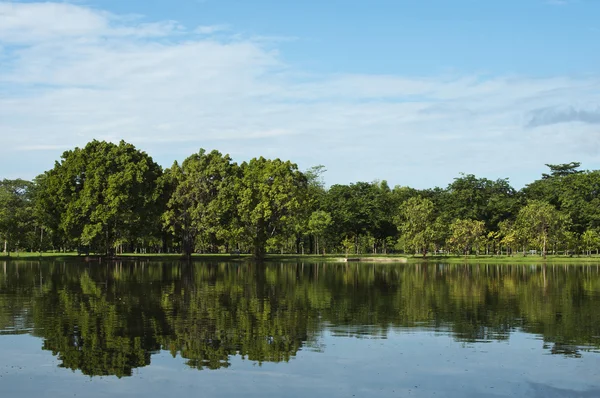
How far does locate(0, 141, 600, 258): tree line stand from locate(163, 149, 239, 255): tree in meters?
0.19

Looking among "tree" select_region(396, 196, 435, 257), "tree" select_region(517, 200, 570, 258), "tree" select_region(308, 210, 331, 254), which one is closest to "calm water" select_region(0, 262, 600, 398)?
"tree" select_region(517, 200, 570, 258)

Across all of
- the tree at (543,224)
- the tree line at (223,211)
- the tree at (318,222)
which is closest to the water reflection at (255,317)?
the tree line at (223,211)

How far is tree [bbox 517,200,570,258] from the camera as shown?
119438 millimetres

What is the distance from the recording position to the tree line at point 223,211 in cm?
10788

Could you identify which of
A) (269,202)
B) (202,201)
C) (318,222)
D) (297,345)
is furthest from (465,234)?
(297,345)

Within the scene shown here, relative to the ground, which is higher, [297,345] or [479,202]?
[479,202]

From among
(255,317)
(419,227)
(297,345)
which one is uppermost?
(419,227)

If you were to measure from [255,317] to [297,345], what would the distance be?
7.86 meters

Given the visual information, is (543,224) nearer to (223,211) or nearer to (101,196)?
(223,211)

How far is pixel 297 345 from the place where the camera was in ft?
84.4

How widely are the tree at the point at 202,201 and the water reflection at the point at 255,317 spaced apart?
5799 centimetres

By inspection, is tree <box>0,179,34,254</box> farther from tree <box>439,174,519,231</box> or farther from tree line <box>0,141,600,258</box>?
tree <box>439,174,519,231</box>

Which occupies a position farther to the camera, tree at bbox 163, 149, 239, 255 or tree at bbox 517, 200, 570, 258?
tree at bbox 517, 200, 570, 258

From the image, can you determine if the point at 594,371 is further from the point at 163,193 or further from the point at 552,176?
the point at 552,176
